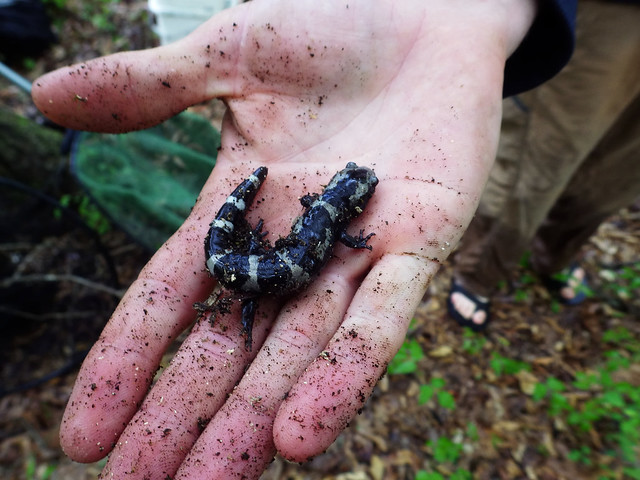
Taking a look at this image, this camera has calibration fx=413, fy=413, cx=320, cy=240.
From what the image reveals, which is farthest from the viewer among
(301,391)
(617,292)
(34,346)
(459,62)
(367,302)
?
(617,292)

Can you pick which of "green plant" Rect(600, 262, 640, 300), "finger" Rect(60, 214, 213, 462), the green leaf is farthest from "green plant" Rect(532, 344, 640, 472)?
"finger" Rect(60, 214, 213, 462)

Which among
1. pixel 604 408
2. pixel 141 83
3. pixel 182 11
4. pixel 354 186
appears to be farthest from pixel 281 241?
pixel 182 11

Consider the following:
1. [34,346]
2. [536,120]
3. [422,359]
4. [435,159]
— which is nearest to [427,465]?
[422,359]

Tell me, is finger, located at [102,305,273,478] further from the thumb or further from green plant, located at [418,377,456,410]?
green plant, located at [418,377,456,410]

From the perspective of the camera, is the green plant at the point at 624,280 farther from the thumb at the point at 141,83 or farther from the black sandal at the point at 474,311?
the thumb at the point at 141,83

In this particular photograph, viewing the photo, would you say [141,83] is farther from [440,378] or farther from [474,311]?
[474,311]

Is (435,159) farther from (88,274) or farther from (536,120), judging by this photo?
(88,274)

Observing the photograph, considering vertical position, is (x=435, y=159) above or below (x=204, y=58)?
below

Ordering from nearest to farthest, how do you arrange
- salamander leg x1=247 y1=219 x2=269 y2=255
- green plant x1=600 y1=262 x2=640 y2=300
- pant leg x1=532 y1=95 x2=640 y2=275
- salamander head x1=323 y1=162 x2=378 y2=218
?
salamander head x1=323 y1=162 x2=378 y2=218, salamander leg x1=247 y1=219 x2=269 y2=255, pant leg x1=532 y1=95 x2=640 y2=275, green plant x1=600 y1=262 x2=640 y2=300
